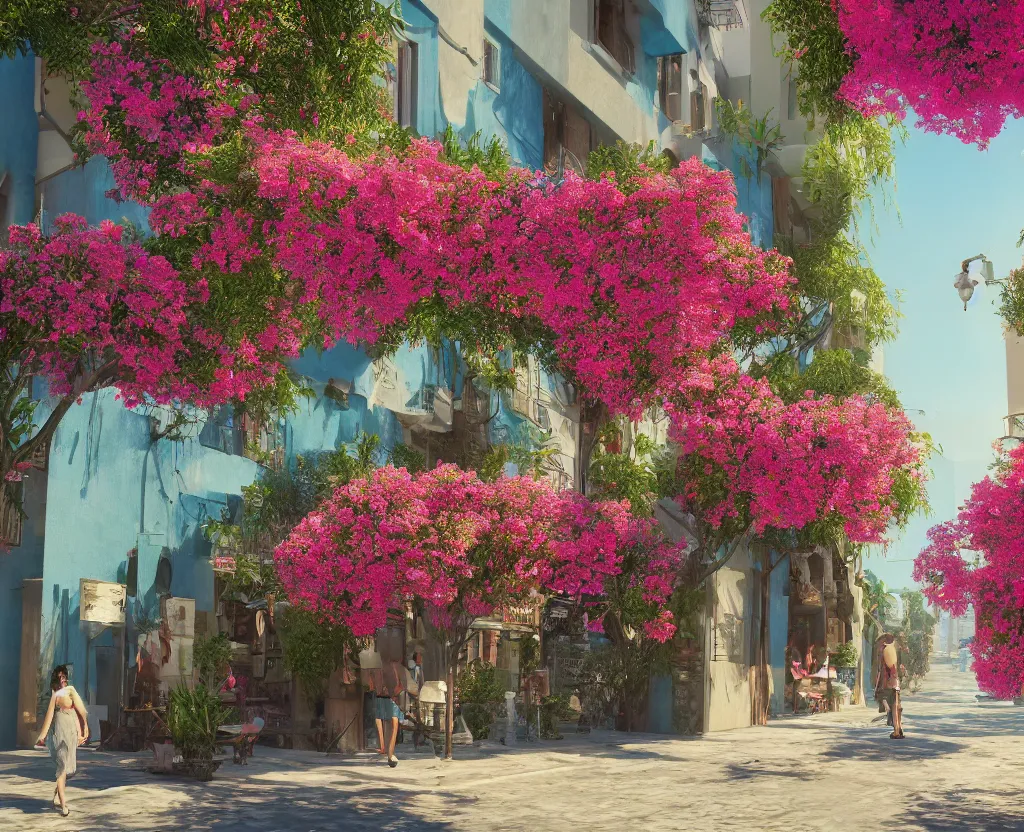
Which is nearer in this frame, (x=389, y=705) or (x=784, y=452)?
(x=389, y=705)

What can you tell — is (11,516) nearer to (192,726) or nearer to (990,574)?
(192,726)

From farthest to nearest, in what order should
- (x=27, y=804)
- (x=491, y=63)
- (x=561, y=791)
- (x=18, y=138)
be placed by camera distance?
1. (x=491, y=63)
2. (x=18, y=138)
3. (x=561, y=791)
4. (x=27, y=804)

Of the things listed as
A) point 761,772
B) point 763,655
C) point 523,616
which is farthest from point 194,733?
point 763,655

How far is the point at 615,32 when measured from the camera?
40.0 metres

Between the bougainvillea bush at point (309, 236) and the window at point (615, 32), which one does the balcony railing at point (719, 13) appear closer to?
the window at point (615, 32)

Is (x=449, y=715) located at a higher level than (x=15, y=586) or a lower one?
lower

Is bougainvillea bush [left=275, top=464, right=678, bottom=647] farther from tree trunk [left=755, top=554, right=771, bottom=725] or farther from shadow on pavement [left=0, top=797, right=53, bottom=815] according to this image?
tree trunk [left=755, top=554, right=771, bottom=725]

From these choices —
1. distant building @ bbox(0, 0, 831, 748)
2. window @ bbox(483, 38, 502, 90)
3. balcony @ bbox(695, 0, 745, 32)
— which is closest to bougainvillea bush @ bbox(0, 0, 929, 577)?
distant building @ bbox(0, 0, 831, 748)

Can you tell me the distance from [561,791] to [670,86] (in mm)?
28380

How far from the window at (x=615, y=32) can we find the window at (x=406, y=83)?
9.86 metres

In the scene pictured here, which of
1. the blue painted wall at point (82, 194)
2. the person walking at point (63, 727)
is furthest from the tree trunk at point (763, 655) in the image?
the person walking at point (63, 727)

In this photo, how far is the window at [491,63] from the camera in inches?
1325

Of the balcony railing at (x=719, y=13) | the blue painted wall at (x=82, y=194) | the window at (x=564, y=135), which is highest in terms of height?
the balcony railing at (x=719, y=13)

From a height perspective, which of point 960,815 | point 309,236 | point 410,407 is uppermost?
point 410,407
